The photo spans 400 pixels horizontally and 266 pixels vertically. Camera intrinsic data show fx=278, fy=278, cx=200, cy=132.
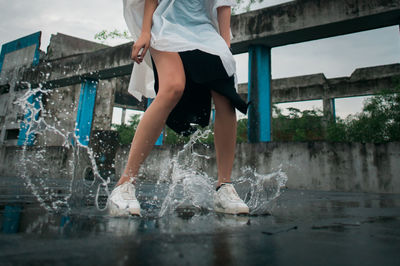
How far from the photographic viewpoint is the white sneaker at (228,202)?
1400 millimetres

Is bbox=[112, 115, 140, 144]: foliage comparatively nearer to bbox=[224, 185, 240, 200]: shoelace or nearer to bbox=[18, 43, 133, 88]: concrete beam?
bbox=[18, 43, 133, 88]: concrete beam

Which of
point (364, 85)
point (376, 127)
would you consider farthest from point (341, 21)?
point (364, 85)

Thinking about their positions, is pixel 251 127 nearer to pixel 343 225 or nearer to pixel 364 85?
pixel 343 225

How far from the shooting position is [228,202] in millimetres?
1454

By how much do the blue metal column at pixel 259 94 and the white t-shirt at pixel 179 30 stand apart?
356 cm

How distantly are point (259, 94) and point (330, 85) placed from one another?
26.3ft

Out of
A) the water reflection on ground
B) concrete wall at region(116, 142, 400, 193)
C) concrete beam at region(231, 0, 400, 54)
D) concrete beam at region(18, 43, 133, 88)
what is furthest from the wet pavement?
concrete beam at region(18, 43, 133, 88)

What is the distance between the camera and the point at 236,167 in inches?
177

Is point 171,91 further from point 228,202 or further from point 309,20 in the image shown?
point 309,20

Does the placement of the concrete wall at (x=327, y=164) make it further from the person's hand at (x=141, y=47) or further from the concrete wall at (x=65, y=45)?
the concrete wall at (x=65, y=45)

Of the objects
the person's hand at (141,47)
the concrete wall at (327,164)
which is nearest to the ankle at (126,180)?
the person's hand at (141,47)

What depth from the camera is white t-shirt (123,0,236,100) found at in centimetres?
160

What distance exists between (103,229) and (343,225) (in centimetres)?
89

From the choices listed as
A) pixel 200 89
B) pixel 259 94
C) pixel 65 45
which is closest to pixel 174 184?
pixel 200 89
